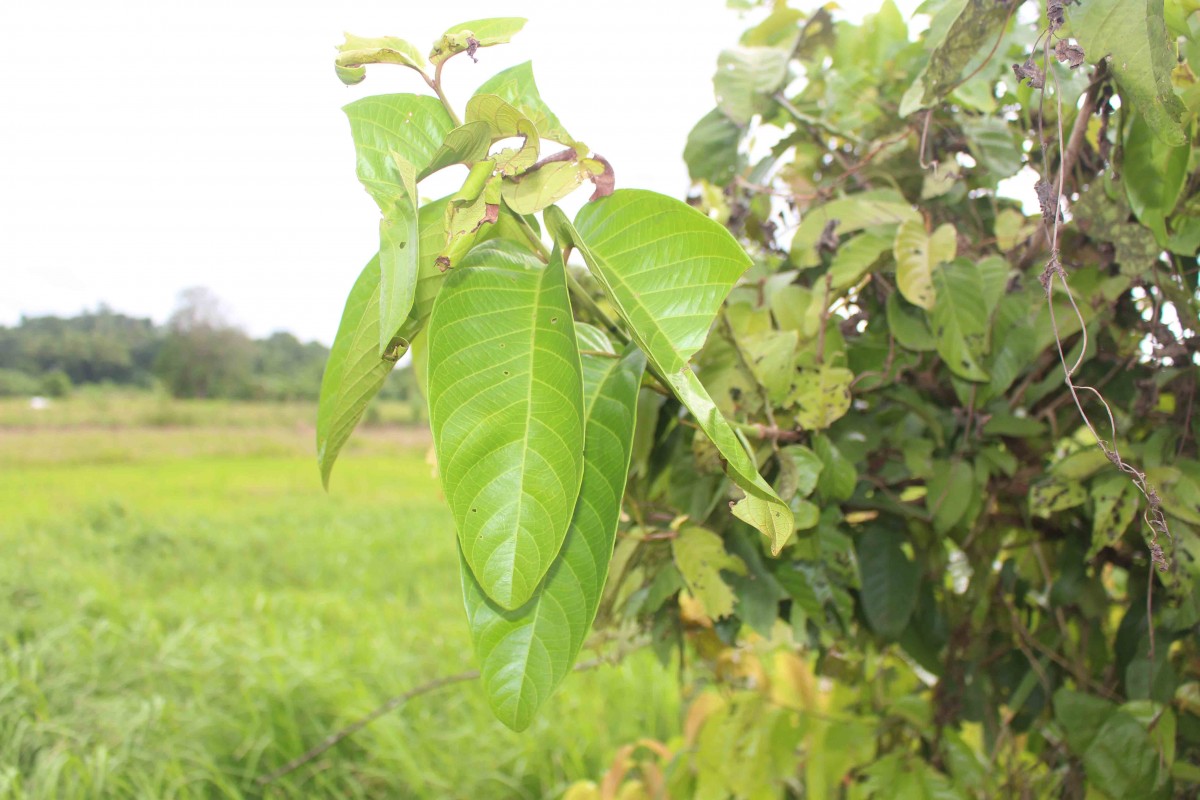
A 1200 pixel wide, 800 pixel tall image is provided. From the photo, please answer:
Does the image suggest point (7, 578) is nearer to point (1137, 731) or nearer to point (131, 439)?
point (1137, 731)

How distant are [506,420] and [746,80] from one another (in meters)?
0.45

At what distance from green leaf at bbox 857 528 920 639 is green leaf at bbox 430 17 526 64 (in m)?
0.49

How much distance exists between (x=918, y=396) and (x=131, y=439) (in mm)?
8391

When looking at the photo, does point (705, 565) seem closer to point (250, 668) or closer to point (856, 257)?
point (856, 257)

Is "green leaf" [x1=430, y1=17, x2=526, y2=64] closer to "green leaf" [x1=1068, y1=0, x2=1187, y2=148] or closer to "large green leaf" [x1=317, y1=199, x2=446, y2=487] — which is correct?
"large green leaf" [x1=317, y1=199, x2=446, y2=487]

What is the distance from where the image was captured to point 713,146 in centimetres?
65

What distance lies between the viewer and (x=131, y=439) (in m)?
7.46

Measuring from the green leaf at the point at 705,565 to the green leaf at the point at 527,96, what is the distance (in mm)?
294

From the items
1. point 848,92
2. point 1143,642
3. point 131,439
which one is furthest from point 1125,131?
point 131,439

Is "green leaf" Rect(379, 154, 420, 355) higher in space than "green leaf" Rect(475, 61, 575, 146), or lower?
lower

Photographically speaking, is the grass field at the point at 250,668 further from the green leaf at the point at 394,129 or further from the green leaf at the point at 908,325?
the green leaf at the point at 394,129

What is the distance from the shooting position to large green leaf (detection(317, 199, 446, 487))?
0.31 meters

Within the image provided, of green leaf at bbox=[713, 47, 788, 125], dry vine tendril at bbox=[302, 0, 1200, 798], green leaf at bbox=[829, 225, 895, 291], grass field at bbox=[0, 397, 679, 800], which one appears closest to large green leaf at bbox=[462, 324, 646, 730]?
dry vine tendril at bbox=[302, 0, 1200, 798]

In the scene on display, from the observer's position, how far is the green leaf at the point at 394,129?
12.4 inches
